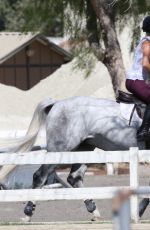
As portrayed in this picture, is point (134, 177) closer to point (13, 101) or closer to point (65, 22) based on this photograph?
point (65, 22)

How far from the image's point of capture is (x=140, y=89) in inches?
424

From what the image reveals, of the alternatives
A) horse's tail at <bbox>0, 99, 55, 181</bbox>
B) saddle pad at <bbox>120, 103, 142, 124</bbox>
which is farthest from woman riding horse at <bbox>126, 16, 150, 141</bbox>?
horse's tail at <bbox>0, 99, 55, 181</bbox>

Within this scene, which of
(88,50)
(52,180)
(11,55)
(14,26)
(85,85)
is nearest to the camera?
(52,180)

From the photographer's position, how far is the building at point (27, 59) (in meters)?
49.2

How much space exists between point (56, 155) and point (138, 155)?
0.96 m

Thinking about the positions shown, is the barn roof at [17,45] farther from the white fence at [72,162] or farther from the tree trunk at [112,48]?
the white fence at [72,162]

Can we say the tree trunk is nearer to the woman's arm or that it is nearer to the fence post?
the woman's arm

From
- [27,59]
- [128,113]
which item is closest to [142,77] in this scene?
[128,113]

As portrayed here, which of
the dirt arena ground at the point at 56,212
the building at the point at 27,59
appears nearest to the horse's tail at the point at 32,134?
the dirt arena ground at the point at 56,212

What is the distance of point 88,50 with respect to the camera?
25250 mm

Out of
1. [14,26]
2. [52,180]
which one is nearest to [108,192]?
[52,180]

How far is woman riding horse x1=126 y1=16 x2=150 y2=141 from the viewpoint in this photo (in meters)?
10.6

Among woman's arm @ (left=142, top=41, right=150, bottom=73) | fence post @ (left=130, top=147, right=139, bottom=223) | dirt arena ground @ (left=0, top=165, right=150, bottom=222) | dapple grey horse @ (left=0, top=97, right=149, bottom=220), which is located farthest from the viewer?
dirt arena ground @ (left=0, top=165, right=150, bottom=222)

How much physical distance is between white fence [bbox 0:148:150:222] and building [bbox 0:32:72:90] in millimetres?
38068
